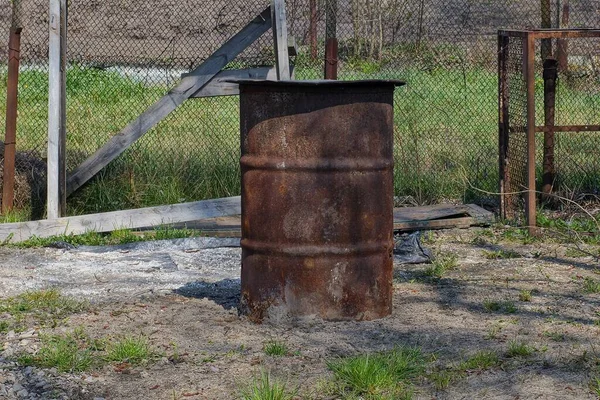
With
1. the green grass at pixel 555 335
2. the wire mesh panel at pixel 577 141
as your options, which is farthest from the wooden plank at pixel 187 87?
the green grass at pixel 555 335

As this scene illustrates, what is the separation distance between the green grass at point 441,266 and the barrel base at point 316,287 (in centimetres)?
132

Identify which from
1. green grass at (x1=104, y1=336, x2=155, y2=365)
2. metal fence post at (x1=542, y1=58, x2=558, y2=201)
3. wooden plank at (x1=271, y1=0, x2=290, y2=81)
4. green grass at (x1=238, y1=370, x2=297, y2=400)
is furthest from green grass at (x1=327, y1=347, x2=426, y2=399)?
metal fence post at (x1=542, y1=58, x2=558, y2=201)

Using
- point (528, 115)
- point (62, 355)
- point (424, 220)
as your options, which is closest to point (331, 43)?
point (424, 220)

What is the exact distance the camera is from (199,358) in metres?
4.39

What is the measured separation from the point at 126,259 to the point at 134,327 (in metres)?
1.95

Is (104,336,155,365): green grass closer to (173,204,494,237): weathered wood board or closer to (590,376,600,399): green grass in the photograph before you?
(590,376,600,399): green grass

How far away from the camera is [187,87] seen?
25.6 ft

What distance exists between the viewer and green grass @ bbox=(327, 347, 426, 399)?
3.89 meters

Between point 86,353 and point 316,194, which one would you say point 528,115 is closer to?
point 316,194

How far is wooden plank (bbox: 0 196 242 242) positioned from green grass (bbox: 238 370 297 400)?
3.74m

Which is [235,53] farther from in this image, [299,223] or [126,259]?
[299,223]

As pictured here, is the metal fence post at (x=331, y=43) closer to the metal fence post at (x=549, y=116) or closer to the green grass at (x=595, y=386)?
the metal fence post at (x=549, y=116)

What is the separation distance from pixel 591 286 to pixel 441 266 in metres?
1.07

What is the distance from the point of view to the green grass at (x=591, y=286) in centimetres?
566
